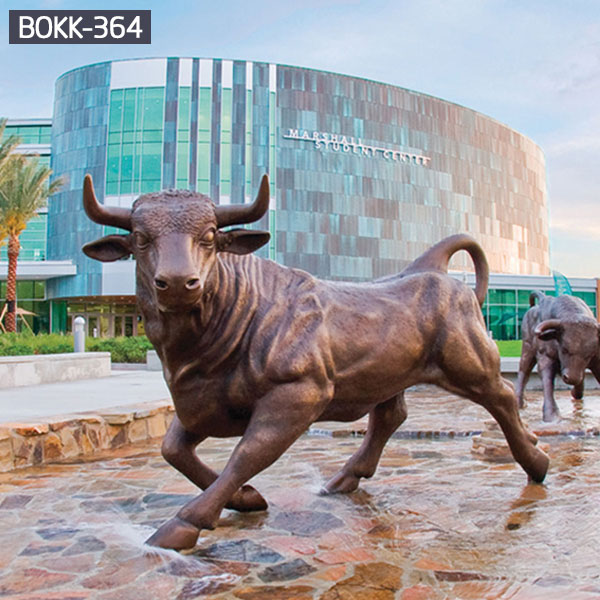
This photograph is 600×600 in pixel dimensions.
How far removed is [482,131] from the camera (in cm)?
4844

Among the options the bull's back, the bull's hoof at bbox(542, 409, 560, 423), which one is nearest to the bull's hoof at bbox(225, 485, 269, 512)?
the bull's back

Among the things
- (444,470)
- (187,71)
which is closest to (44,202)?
(187,71)

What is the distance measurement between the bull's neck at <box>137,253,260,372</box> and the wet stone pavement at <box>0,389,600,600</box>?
85 centimetres

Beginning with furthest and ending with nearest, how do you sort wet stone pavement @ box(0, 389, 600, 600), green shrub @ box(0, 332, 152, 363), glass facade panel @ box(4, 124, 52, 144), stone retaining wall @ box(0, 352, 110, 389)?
glass facade panel @ box(4, 124, 52, 144), green shrub @ box(0, 332, 152, 363), stone retaining wall @ box(0, 352, 110, 389), wet stone pavement @ box(0, 389, 600, 600)

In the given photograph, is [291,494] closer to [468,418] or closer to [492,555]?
[492,555]

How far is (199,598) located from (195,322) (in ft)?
3.65

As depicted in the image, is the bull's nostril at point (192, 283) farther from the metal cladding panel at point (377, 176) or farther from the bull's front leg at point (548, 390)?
the metal cladding panel at point (377, 176)

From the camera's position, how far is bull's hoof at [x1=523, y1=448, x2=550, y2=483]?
13.1 ft

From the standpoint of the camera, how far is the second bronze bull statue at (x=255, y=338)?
8.83ft

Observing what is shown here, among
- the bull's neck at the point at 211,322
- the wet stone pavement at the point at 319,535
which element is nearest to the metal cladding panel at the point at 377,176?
the wet stone pavement at the point at 319,535

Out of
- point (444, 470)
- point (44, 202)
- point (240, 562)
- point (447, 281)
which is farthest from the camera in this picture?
point (44, 202)

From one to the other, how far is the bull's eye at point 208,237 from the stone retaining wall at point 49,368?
8.99 metres

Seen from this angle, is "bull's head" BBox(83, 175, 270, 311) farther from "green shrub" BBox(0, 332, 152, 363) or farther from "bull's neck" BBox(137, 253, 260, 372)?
"green shrub" BBox(0, 332, 152, 363)

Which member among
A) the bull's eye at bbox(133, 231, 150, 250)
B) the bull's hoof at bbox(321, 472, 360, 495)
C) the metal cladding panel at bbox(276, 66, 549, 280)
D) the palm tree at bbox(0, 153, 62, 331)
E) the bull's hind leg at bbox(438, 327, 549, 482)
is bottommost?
the bull's hoof at bbox(321, 472, 360, 495)
